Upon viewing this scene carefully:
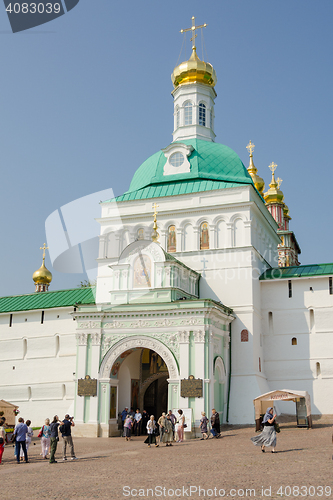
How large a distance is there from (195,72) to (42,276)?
16822 mm

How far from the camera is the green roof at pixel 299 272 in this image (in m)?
24.0

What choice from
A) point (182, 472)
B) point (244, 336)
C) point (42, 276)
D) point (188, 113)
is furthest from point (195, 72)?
point (182, 472)

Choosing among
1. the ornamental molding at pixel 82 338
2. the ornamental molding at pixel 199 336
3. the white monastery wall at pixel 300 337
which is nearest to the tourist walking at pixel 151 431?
the ornamental molding at pixel 199 336

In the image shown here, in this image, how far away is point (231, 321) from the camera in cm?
2288

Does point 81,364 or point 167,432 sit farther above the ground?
point 81,364

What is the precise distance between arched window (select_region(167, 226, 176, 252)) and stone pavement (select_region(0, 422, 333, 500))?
1076cm

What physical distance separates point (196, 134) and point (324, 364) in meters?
13.4

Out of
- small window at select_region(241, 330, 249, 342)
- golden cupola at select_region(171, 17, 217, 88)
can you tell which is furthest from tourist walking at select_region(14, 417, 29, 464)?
golden cupola at select_region(171, 17, 217, 88)

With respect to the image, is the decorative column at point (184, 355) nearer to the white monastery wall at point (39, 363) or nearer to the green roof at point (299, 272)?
the green roof at point (299, 272)

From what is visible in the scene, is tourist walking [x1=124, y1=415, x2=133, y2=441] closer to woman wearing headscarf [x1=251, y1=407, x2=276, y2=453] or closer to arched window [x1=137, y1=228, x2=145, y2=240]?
woman wearing headscarf [x1=251, y1=407, x2=276, y2=453]

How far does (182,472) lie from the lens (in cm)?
1036

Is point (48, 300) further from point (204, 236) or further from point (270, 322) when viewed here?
point (270, 322)

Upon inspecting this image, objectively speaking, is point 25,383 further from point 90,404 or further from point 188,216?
point 188,216

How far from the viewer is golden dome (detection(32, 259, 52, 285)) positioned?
37094 mm
